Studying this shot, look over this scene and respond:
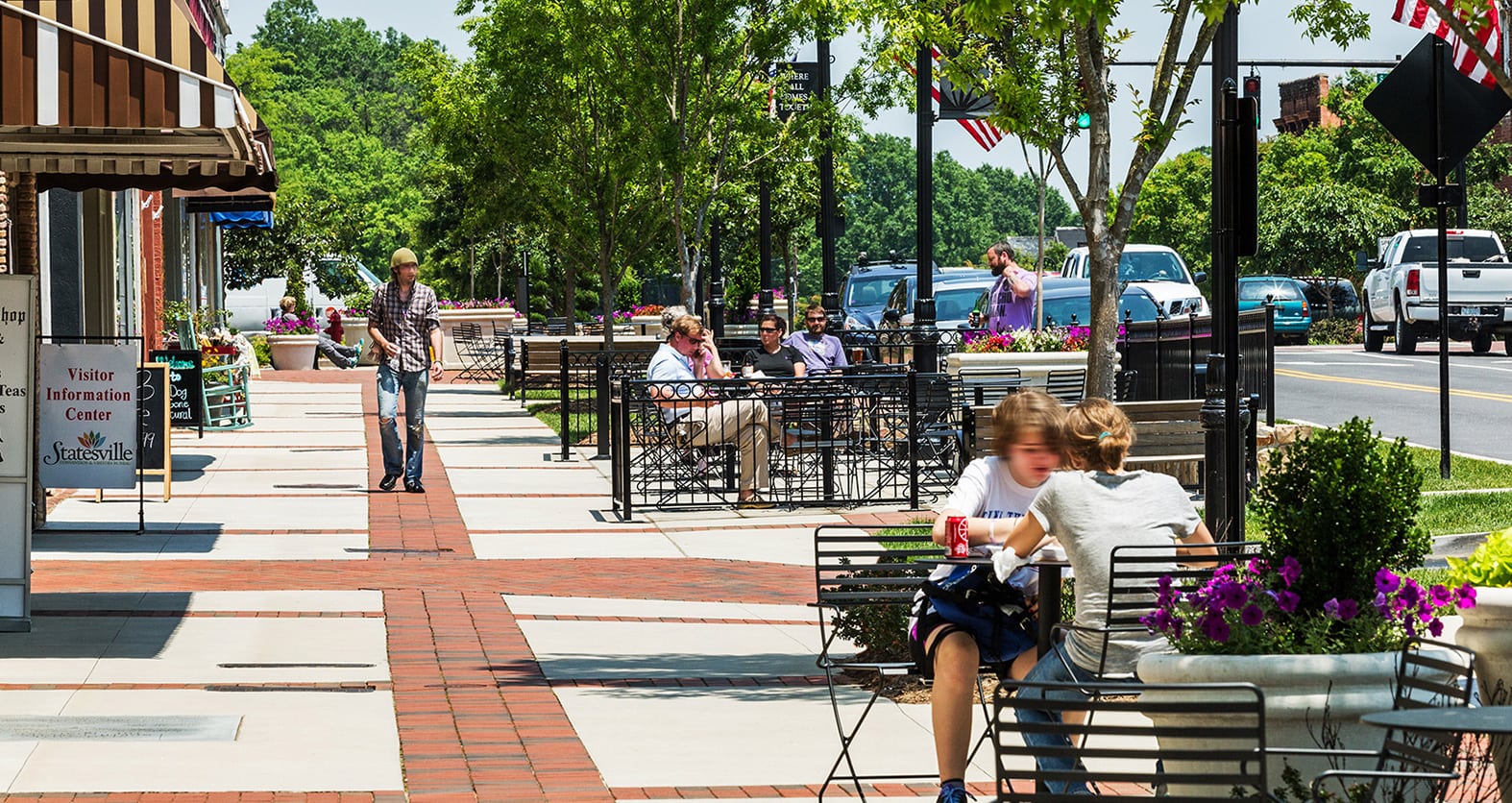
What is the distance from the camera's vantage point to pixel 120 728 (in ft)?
23.7

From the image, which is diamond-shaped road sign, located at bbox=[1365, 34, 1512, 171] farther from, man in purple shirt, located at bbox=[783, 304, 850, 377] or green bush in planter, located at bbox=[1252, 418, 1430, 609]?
green bush in planter, located at bbox=[1252, 418, 1430, 609]

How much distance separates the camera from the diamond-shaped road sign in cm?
1467

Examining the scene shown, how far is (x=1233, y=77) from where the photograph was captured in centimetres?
1010

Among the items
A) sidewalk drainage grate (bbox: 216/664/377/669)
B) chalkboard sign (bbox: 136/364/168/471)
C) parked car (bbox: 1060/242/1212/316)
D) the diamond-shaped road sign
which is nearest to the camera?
sidewalk drainage grate (bbox: 216/664/377/669)

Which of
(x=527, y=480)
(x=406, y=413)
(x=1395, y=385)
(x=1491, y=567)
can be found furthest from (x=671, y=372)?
(x=1395, y=385)

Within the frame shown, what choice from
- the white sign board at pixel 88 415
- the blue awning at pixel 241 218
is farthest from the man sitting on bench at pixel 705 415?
the blue awning at pixel 241 218

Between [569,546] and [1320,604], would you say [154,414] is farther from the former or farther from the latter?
[1320,604]

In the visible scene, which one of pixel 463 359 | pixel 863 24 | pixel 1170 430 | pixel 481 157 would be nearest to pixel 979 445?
pixel 1170 430

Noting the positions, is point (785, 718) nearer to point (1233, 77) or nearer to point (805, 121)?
point (1233, 77)

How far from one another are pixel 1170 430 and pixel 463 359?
32.8 m

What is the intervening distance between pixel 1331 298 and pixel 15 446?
46734mm

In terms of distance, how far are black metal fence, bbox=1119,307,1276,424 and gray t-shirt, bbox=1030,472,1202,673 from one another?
28.5 feet

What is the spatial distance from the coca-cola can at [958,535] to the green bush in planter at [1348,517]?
3.92ft

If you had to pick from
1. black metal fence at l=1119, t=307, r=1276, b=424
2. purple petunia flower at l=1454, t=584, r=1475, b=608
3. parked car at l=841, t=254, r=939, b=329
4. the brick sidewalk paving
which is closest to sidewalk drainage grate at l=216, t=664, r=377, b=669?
the brick sidewalk paving
